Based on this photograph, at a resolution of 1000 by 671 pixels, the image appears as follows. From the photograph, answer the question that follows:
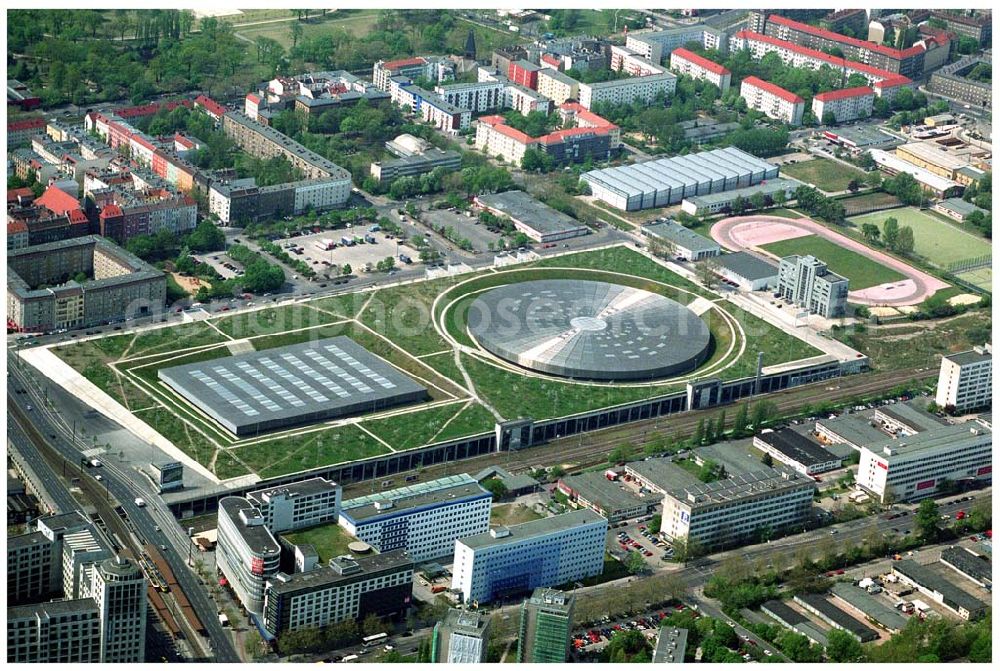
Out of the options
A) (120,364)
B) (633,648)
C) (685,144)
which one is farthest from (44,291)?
(685,144)

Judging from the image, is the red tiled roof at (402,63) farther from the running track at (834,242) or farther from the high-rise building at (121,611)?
the high-rise building at (121,611)

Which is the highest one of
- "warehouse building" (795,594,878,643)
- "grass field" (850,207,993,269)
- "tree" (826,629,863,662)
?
"tree" (826,629,863,662)

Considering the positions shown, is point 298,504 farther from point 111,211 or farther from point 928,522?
point 111,211

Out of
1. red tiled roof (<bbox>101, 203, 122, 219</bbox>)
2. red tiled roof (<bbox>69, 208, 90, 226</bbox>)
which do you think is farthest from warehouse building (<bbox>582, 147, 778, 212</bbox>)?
red tiled roof (<bbox>69, 208, 90, 226</bbox>)

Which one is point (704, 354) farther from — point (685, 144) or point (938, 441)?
point (685, 144)

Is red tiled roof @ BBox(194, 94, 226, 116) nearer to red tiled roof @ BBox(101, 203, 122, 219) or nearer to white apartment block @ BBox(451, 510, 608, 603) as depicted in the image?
red tiled roof @ BBox(101, 203, 122, 219)

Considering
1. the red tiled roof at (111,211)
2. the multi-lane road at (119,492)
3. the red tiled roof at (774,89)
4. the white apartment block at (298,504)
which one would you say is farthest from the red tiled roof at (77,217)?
the red tiled roof at (774,89)
